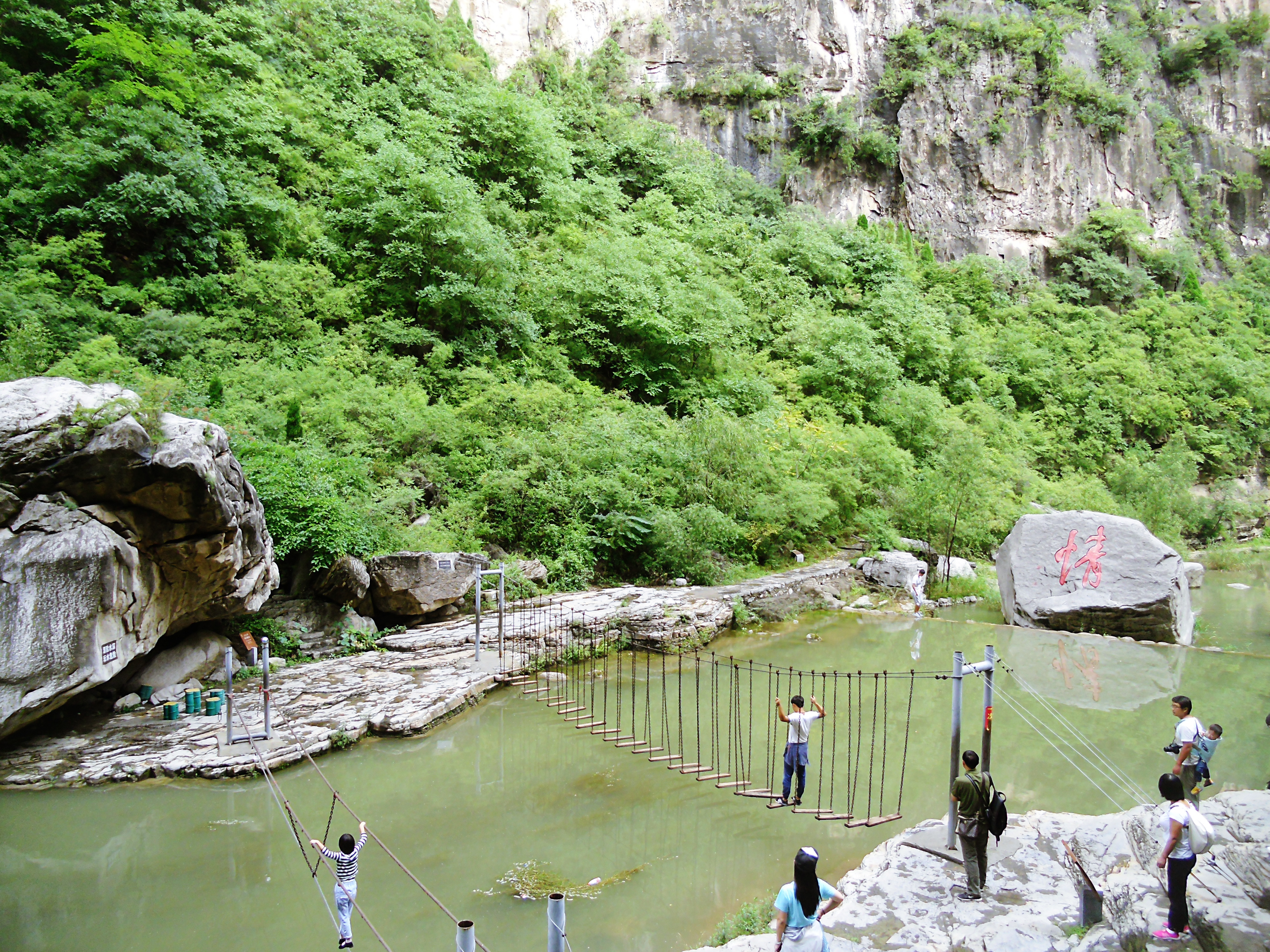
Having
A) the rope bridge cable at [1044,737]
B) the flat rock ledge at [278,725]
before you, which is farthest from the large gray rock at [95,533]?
the rope bridge cable at [1044,737]

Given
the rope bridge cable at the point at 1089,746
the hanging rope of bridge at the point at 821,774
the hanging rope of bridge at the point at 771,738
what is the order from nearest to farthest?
1. the hanging rope of bridge at the point at 821,774
2. the hanging rope of bridge at the point at 771,738
3. the rope bridge cable at the point at 1089,746

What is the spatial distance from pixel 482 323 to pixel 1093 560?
15.2 metres

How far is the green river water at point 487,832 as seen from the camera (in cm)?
540

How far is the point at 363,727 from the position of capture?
8578 mm

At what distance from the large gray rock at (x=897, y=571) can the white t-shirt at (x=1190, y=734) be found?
10776 mm

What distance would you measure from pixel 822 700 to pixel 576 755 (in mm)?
3851

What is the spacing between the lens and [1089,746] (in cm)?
899

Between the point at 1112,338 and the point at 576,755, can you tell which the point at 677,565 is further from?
the point at 1112,338

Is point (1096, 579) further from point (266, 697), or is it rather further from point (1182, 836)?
point (266, 697)

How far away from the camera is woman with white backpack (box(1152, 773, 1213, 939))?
4.18m

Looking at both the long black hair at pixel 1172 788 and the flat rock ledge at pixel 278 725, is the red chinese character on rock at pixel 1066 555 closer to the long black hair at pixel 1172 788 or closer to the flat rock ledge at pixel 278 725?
the long black hair at pixel 1172 788

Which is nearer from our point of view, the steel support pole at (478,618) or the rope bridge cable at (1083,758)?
the rope bridge cable at (1083,758)

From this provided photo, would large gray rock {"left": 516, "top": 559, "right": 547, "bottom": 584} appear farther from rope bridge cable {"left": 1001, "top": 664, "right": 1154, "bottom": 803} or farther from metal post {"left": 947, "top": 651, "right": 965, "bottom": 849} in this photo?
metal post {"left": 947, "top": 651, "right": 965, "bottom": 849}

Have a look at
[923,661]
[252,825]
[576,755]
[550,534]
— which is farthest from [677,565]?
[252,825]
